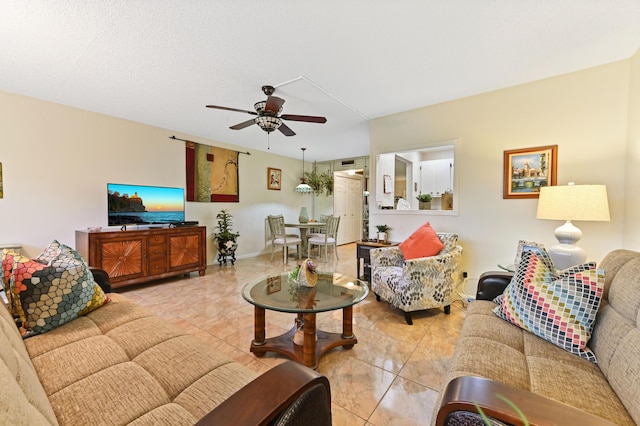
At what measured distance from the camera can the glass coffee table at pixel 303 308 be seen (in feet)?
5.84

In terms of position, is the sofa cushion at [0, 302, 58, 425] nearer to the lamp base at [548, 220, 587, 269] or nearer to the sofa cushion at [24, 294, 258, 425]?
the sofa cushion at [24, 294, 258, 425]

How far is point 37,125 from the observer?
10.3ft

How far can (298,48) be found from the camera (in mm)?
2150

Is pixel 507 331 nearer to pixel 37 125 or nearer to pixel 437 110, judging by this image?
pixel 437 110

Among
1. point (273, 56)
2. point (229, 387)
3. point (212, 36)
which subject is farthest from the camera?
point (273, 56)

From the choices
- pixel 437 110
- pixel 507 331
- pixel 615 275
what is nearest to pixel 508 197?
pixel 437 110

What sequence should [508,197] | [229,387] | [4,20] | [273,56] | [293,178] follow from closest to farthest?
[229,387] → [4,20] → [273,56] → [508,197] → [293,178]

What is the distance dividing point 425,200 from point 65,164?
5007 millimetres

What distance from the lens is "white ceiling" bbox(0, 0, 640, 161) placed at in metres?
1.75

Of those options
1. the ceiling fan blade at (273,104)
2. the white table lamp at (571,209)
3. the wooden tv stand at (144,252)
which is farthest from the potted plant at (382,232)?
the wooden tv stand at (144,252)

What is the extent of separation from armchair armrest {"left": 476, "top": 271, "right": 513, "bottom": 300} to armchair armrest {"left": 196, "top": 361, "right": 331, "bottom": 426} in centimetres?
155

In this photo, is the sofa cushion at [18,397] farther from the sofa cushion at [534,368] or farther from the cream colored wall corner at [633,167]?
the cream colored wall corner at [633,167]

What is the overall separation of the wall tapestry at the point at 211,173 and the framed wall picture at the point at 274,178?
2.93ft

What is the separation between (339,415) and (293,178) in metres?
5.87
